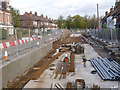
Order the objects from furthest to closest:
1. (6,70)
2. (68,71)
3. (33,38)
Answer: (33,38) → (68,71) → (6,70)

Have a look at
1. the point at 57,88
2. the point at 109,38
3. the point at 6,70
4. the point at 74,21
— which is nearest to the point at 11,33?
the point at 6,70

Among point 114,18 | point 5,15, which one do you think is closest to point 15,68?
point 5,15

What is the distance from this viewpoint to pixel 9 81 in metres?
7.70

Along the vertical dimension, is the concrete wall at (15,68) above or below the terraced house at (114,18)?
below

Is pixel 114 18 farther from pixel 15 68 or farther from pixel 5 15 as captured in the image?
pixel 15 68

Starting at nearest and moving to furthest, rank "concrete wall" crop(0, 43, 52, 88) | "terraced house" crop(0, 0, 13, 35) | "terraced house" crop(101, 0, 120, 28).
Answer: "concrete wall" crop(0, 43, 52, 88), "terraced house" crop(101, 0, 120, 28), "terraced house" crop(0, 0, 13, 35)

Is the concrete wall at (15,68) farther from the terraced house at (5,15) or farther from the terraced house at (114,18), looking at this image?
the terraced house at (5,15)

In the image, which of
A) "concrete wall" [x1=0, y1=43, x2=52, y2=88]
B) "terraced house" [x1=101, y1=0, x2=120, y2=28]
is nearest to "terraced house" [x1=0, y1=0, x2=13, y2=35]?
"terraced house" [x1=101, y1=0, x2=120, y2=28]

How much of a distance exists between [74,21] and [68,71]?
350 feet

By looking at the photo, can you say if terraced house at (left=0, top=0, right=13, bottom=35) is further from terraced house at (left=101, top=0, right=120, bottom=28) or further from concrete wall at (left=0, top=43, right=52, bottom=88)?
concrete wall at (left=0, top=43, right=52, bottom=88)

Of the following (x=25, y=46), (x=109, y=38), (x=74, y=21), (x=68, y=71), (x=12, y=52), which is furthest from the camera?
(x=74, y=21)

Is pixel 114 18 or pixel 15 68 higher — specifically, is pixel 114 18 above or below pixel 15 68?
above

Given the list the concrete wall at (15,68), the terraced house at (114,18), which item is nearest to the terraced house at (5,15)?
the terraced house at (114,18)

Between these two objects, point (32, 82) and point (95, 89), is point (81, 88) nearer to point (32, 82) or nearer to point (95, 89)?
point (95, 89)
